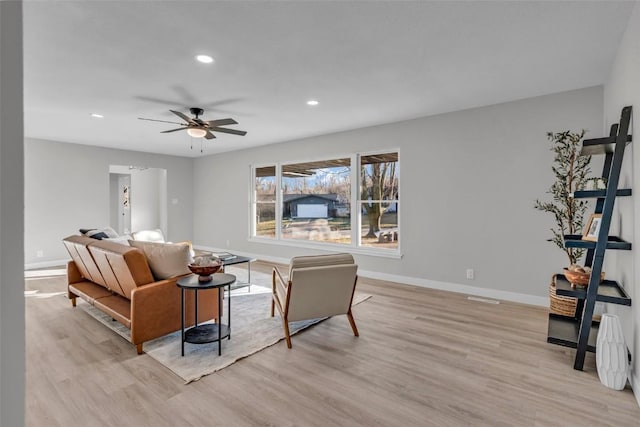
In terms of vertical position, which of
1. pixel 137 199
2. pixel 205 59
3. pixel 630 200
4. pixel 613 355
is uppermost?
pixel 205 59

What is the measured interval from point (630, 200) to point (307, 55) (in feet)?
9.25

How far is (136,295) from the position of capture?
103 inches

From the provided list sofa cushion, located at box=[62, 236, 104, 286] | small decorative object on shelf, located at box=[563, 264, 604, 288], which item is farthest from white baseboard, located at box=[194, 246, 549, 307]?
sofa cushion, located at box=[62, 236, 104, 286]

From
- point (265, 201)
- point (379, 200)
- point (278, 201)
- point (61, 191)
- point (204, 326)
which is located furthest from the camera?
point (265, 201)

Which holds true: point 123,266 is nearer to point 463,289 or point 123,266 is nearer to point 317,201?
point 317,201

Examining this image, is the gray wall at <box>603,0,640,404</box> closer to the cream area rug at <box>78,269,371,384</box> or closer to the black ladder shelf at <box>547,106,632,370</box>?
the black ladder shelf at <box>547,106,632,370</box>

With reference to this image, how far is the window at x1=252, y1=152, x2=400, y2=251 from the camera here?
5277mm

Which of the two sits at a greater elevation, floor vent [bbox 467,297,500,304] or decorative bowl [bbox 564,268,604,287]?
decorative bowl [bbox 564,268,604,287]

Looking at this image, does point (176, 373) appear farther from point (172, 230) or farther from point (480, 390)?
point (172, 230)

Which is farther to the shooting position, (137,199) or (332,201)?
(137,199)

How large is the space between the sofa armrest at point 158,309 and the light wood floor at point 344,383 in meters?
0.23

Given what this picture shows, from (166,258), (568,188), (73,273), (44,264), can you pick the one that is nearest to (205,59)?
(166,258)

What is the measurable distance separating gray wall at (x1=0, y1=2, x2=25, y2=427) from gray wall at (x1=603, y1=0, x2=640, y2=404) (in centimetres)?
325

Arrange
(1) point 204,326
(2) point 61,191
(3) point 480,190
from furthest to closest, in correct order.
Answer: (2) point 61,191, (3) point 480,190, (1) point 204,326
